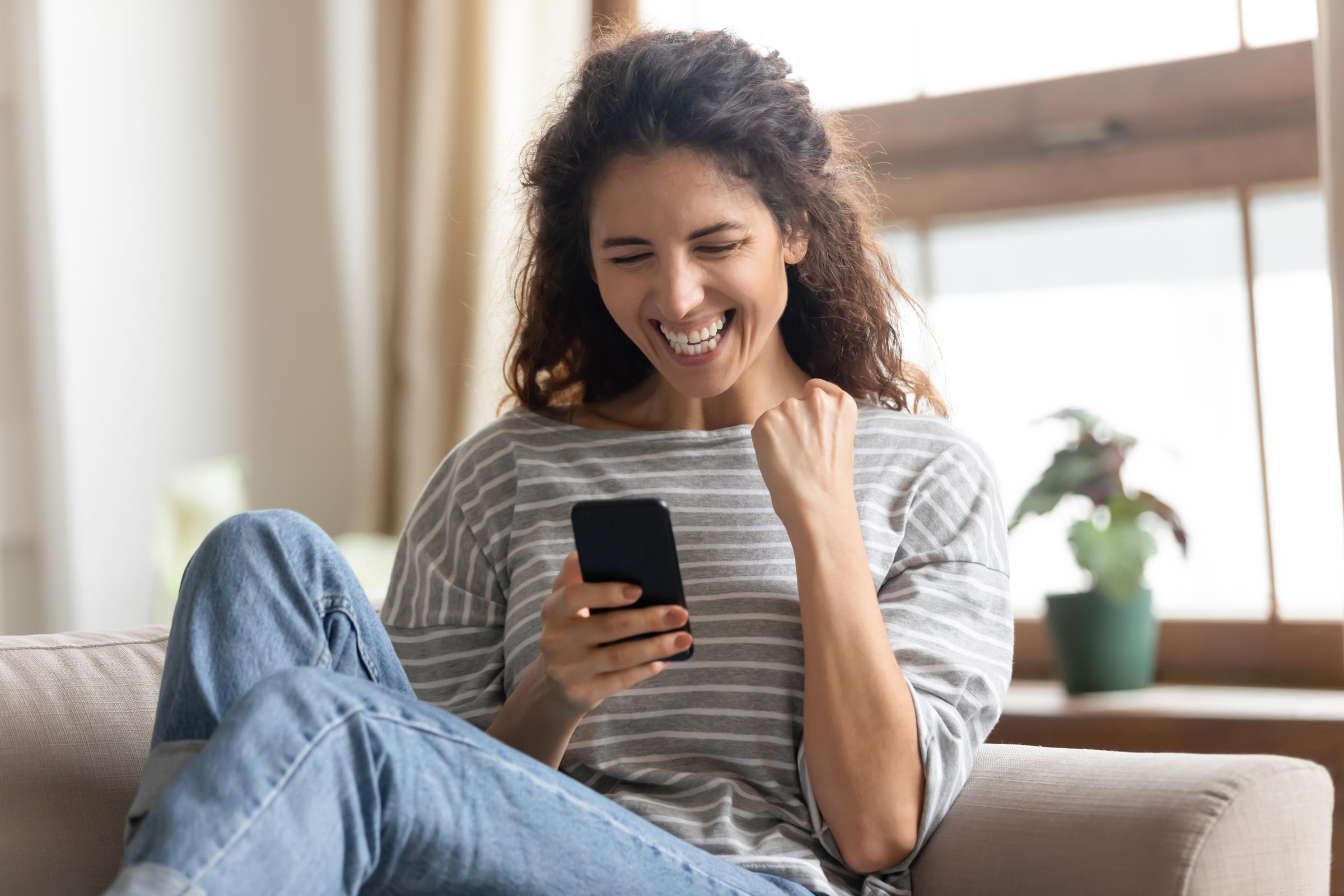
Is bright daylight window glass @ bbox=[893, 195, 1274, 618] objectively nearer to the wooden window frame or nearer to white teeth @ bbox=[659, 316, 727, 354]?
the wooden window frame

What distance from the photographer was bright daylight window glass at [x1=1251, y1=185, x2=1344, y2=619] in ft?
6.84

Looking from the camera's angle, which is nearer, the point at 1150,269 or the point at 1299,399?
the point at 1299,399

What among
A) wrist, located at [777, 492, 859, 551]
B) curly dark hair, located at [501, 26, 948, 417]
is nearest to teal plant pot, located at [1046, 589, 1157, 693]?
curly dark hair, located at [501, 26, 948, 417]

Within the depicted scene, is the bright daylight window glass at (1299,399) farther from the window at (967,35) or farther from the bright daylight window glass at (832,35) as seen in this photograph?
the bright daylight window glass at (832,35)

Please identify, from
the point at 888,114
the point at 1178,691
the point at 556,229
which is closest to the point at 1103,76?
the point at 888,114

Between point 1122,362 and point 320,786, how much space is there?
176 cm

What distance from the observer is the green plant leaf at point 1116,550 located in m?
1.97

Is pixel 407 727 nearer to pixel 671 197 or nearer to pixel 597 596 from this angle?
pixel 597 596

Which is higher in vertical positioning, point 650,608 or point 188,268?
point 188,268

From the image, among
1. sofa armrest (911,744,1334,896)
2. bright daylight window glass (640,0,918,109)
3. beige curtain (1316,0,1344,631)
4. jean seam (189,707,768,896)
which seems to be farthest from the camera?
bright daylight window glass (640,0,918,109)

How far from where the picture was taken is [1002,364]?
2.37m

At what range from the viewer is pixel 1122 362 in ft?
7.43

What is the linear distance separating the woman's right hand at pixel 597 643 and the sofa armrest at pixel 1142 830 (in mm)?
304

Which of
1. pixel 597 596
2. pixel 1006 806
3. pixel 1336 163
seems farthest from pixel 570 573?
pixel 1336 163
